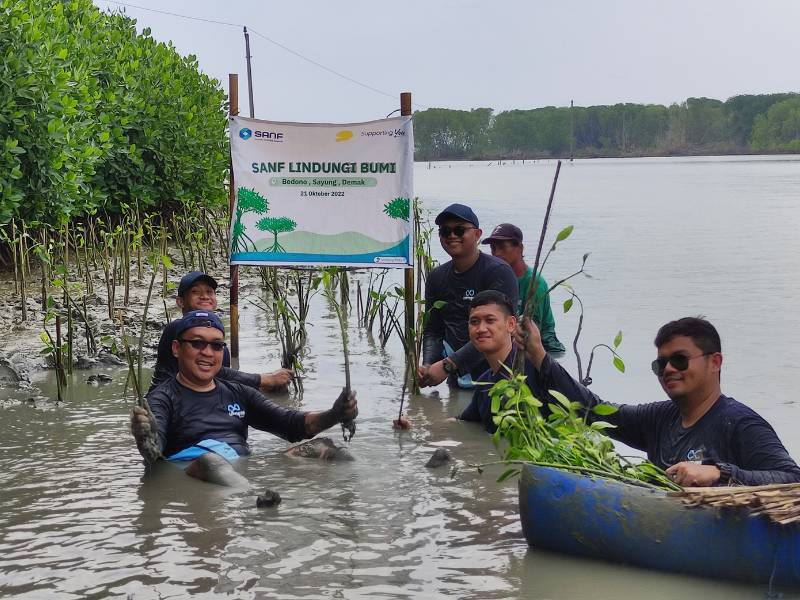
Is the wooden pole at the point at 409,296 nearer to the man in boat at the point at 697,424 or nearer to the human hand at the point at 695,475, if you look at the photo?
the man in boat at the point at 697,424

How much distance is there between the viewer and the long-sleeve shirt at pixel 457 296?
852 centimetres

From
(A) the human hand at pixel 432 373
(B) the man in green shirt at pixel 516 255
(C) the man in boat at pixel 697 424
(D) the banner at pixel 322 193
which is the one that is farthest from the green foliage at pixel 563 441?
(D) the banner at pixel 322 193

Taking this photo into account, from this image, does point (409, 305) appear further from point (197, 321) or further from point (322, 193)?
point (197, 321)

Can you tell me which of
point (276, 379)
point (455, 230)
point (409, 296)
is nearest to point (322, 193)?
point (409, 296)

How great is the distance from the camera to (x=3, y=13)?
12664 mm

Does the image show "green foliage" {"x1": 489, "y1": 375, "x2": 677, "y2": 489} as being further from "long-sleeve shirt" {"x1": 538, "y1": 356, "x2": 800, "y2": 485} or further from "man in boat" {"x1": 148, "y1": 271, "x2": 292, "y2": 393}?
"man in boat" {"x1": 148, "y1": 271, "x2": 292, "y2": 393}

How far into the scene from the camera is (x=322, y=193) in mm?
9539

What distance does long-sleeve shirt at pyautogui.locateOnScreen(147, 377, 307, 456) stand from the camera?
22.0ft

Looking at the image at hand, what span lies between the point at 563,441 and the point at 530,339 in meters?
0.68

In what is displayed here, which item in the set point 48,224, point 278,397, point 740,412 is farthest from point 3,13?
point 740,412

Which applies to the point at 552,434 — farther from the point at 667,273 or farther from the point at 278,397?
the point at 667,273

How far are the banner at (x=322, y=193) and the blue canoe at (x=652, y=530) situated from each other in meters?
4.35

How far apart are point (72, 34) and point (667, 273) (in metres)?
12.2

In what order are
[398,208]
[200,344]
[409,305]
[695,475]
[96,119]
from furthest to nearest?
[96,119], [409,305], [398,208], [200,344], [695,475]
